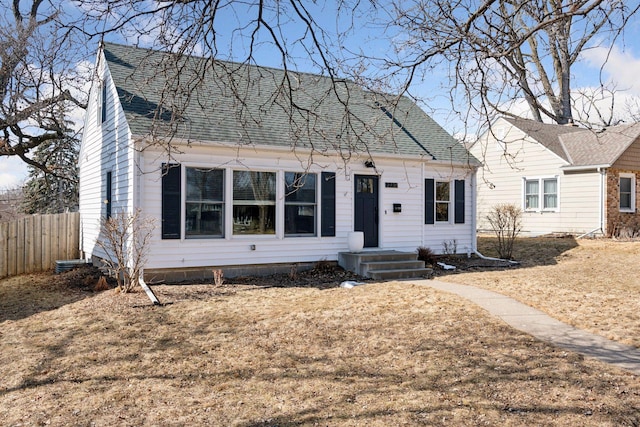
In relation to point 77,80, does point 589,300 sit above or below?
below

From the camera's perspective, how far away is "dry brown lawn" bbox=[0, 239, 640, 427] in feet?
14.0

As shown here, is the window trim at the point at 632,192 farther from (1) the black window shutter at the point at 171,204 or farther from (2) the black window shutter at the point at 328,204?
(1) the black window shutter at the point at 171,204

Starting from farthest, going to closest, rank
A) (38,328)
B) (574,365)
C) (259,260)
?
(259,260), (38,328), (574,365)

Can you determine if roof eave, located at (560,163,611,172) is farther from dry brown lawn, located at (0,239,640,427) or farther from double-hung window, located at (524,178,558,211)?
dry brown lawn, located at (0,239,640,427)

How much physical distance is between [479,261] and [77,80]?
1170 cm

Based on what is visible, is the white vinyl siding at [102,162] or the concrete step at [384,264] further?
the concrete step at [384,264]

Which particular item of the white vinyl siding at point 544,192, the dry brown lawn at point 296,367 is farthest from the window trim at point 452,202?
the dry brown lawn at point 296,367

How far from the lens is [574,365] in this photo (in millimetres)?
5223

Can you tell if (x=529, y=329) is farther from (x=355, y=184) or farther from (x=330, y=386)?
(x=355, y=184)

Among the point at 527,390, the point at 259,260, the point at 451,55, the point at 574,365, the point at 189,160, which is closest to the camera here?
the point at 527,390

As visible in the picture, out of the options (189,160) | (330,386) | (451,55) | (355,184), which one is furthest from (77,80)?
(330,386)

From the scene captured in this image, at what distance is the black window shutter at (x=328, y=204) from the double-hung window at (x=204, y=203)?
2.46m

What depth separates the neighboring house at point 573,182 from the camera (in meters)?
18.6

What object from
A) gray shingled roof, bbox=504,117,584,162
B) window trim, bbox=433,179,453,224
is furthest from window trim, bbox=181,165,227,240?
gray shingled roof, bbox=504,117,584,162
